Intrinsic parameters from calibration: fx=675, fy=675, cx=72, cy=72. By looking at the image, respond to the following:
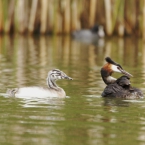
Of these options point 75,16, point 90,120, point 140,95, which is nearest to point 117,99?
point 140,95

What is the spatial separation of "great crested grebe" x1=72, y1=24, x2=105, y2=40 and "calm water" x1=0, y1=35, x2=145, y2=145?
8.60 metres

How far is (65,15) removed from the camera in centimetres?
2712

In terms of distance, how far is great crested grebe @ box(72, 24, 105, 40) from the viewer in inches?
1102

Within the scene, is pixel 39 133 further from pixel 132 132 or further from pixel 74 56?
pixel 74 56

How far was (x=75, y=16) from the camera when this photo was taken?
27.4 m

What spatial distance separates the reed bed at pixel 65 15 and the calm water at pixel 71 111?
740 cm

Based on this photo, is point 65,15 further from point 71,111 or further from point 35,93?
point 71,111

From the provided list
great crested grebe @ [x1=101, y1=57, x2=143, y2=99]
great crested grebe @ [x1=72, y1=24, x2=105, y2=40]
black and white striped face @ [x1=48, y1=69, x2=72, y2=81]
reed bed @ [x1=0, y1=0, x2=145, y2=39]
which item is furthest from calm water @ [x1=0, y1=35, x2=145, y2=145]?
great crested grebe @ [x1=72, y1=24, x2=105, y2=40]

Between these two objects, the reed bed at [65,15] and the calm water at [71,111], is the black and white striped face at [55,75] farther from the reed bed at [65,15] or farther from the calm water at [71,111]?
the reed bed at [65,15]

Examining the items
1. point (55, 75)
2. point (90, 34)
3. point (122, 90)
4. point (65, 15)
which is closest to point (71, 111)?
point (55, 75)

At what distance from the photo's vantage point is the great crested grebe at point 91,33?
28000mm

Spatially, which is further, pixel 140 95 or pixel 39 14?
pixel 39 14

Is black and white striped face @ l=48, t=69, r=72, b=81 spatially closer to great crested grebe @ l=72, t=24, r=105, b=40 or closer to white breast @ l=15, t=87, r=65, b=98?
white breast @ l=15, t=87, r=65, b=98

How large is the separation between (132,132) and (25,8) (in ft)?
63.4
